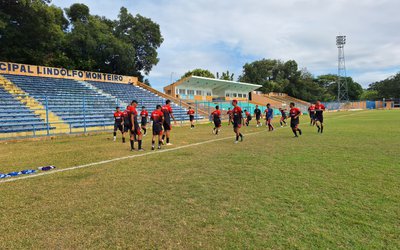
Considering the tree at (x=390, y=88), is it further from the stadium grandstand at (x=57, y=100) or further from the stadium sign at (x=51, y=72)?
the stadium sign at (x=51, y=72)

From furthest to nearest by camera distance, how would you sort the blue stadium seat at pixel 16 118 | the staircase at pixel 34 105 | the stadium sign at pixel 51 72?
the stadium sign at pixel 51 72
the staircase at pixel 34 105
the blue stadium seat at pixel 16 118

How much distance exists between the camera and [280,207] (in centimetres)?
409

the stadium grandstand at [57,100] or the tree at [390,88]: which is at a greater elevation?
the tree at [390,88]

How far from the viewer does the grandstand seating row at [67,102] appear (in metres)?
15.9

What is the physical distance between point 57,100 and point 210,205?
63.3ft

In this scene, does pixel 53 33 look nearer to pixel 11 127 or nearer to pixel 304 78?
pixel 11 127

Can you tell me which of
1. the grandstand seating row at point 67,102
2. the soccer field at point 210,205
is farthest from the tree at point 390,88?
the soccer field at point 210,205

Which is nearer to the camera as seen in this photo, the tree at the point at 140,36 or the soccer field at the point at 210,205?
the soccer field at the point at 210,205

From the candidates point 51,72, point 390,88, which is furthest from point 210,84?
point 390,88

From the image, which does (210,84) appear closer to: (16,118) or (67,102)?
(67,102)

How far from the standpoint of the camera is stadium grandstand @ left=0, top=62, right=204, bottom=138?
52.2 feet

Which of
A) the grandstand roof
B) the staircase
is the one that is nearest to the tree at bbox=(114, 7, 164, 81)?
the grandstand roof

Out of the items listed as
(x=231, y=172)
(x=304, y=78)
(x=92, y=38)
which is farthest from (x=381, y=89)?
(x=231, y=172)

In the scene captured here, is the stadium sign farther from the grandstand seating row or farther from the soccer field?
the soccer field
